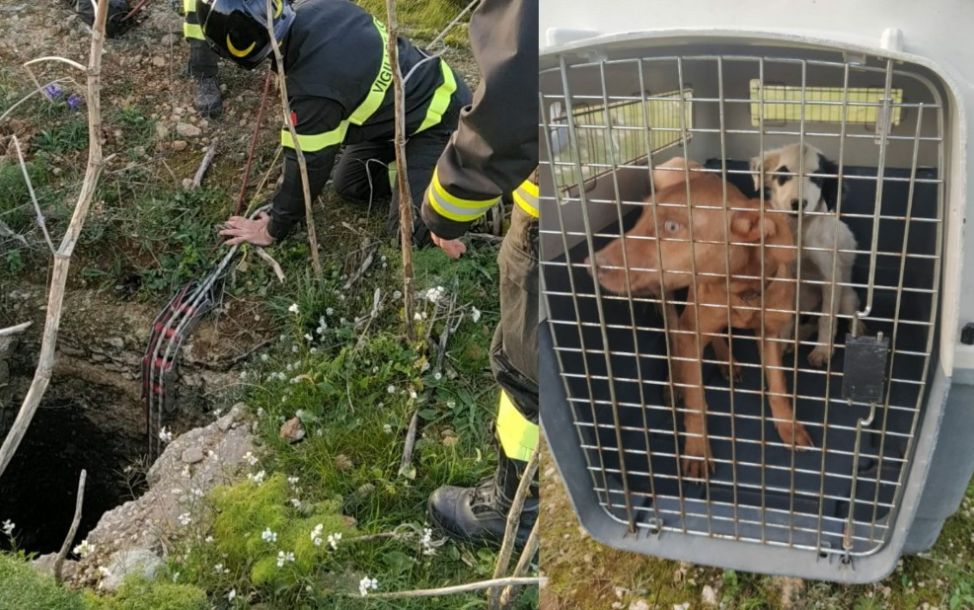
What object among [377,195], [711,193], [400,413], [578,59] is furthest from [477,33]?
[377,195]

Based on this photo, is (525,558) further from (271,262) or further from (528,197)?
(271,262)

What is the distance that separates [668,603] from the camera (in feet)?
7.04

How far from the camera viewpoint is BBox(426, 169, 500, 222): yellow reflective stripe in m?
1.98

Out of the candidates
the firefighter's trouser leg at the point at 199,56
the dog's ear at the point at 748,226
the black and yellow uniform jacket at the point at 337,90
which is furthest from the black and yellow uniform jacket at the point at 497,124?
the firefighter's trouser leg at the point at 199,56

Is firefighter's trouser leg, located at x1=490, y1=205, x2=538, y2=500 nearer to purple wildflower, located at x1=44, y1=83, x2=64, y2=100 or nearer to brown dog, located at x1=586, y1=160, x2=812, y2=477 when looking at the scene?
brown dog, located at x1=586, y1=160, x2=812, y2=477

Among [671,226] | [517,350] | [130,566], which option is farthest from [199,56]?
[671,226]

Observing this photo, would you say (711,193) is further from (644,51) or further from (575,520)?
(575,520)

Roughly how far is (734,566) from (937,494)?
0.44 metres

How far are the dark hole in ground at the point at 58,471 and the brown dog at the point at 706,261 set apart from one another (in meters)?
2.57

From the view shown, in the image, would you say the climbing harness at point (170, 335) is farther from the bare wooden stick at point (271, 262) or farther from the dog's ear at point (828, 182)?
the dog's ear at point (828, 182)

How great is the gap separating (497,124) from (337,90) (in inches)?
65.8

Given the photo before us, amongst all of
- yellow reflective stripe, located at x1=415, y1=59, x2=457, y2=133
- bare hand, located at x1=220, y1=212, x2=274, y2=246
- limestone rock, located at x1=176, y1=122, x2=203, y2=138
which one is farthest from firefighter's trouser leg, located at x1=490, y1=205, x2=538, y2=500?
limestone rock, located at x1=176, y1=122, x2=203, y2=138

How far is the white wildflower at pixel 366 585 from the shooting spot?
2125 mm

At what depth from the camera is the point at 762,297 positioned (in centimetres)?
162
